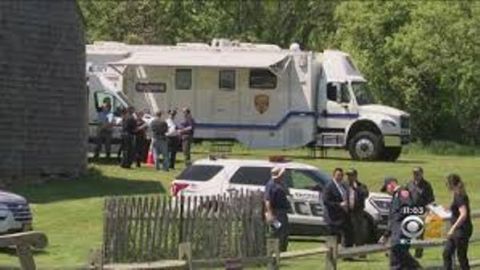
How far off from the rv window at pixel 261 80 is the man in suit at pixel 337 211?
19.6 metres

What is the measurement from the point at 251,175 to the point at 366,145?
645 inches

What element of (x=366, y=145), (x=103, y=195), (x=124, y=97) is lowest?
(x=366, y=145)

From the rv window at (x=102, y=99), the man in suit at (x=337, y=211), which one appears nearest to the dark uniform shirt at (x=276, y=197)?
the man in suit at (x=337, y=211)

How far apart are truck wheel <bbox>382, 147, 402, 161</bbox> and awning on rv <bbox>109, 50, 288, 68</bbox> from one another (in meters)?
4.53

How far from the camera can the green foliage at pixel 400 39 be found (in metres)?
55.1

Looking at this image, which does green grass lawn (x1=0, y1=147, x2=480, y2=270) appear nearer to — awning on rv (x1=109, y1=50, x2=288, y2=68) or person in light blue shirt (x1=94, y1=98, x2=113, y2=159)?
person in light blue shirt (x1=94, y1=98, x2=113, y2=159)

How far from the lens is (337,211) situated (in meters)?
19.4

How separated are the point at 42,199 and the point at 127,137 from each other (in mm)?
7359

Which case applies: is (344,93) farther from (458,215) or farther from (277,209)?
(458,215)

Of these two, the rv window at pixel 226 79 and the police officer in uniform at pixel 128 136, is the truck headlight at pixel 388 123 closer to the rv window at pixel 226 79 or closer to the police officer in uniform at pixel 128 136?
the rv window at pixel 226 79

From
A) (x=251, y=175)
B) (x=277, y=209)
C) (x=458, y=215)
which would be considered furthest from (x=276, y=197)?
(x=251, y=175)

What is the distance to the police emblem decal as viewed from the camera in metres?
39.1

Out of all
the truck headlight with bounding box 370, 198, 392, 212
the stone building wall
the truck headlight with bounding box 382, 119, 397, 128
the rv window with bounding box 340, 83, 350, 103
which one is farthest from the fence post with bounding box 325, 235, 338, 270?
the rv window with bounding box 340, 83, 350, 103

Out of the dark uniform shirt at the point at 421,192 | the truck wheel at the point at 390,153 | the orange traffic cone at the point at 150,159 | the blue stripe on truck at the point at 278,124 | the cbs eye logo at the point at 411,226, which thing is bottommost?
the truck wheel at the point at 390,153
